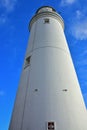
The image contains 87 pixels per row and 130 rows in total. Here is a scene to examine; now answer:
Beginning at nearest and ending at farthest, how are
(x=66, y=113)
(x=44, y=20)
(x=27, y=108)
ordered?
(x=66, y=113)
(x=27, y=108)
(x=44, y=20)

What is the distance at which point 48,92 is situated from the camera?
25.3 ft

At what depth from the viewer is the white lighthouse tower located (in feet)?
22.9

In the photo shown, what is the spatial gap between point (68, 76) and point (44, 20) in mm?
4908

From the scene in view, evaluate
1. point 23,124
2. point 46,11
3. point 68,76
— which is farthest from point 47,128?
point 46,11

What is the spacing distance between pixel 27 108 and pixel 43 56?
9.37ft

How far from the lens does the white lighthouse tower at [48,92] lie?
6.98 meters

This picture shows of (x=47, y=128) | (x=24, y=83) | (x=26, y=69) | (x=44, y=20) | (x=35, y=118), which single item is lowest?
(x=47, y=128)

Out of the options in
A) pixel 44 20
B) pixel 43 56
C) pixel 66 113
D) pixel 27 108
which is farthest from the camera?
pixel 44 20

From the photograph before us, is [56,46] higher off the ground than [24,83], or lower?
higher

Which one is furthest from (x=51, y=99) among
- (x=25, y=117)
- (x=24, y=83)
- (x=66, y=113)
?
(x=24, y=83)

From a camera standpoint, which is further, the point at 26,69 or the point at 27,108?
the point at 26,69

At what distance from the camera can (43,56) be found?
364 inches

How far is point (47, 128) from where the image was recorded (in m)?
6.66

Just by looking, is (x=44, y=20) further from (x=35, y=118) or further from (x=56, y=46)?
(x=35, y=118)
